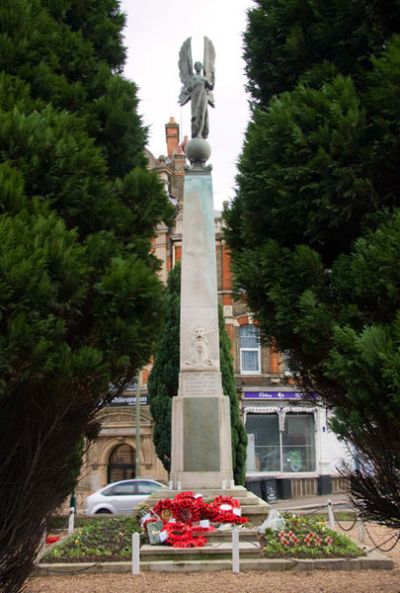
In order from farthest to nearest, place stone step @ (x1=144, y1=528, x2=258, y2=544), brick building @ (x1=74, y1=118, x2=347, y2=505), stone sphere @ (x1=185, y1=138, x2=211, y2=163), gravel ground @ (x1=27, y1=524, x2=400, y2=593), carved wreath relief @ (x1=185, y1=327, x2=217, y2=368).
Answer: brick building @ (x1=74, y1=118, x2=347, y2=505)
stone sphere @ (x1=185, y1=138, x2=211, y2=163)
carved wreath relief @ (x1=185, y1=327, x2=217, y2=368)
stone step @ (x1=144, y1=528, x2=258, y2=544)
gravel ground @ (x1=27, y1=524, x2=400, y2=593)

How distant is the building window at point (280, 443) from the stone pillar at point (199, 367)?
1743 centimetres

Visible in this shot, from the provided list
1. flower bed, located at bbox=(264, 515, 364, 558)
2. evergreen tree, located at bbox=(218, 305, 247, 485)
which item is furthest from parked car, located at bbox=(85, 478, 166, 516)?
flower bed, located at bbox=(264, 515, 364, 558)

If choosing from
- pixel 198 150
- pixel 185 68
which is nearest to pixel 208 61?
pixel 185 68

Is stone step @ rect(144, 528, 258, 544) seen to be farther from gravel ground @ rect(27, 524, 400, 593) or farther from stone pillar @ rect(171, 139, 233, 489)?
stone pillar @ rect(171, 139, 233, 489)

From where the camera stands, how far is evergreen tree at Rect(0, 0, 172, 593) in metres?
4.26

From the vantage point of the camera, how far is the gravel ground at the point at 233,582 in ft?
27.9

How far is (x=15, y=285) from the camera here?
409cm

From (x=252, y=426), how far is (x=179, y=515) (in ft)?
64.6

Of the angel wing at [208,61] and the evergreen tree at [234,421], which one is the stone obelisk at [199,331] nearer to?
the angel wing at [208,61]

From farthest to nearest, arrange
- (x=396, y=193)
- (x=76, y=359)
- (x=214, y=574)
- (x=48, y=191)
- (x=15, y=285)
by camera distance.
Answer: (x=214, y=574)
(x=396, y=193)
(x=48, y=191)
(x=76, y=359)
(x=15, y=285)

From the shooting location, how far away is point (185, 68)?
607 inches

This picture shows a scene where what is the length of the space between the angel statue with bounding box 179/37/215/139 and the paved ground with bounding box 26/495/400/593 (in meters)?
9.27

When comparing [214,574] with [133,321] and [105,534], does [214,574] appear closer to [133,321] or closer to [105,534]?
[105,534]

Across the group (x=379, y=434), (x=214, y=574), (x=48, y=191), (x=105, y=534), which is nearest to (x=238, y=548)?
(x=214, y=574)
